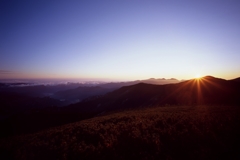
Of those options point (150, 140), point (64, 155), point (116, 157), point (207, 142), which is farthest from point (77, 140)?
point (207, 142)

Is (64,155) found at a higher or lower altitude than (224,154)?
lower

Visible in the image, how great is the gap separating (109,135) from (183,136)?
7397 mm

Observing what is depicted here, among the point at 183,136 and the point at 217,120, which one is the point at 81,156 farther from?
the point at 217,120

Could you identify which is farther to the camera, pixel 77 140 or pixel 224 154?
pixel 77 140

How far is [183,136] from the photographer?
1290cm

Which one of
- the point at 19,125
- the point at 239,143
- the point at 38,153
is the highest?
the point at 239,143

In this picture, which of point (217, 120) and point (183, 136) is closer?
point (183, 136)

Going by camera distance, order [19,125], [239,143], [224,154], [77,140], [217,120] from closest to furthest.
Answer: [224,154]
[239,143]
[77,140]
[217,120]
[19,125]

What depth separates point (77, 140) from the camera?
48.2 ft

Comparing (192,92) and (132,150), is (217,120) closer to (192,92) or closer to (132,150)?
(132,150)

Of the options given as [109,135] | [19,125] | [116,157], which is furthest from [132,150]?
[19,125]

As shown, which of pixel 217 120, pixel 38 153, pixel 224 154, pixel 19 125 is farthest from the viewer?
pixel 19 125

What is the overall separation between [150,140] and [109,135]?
4563 mm

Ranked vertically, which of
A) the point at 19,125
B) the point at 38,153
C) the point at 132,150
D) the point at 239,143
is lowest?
the point at 19,125
